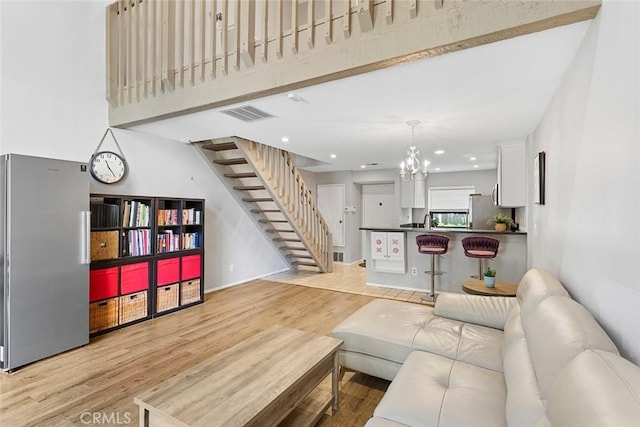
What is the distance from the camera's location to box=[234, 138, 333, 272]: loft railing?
4434 millimetres

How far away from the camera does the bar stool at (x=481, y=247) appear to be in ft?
13.3

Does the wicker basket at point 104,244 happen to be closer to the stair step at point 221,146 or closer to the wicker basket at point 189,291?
the wicker basket at point 189,291

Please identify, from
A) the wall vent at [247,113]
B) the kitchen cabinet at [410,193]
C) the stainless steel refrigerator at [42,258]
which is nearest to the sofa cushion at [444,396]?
the wall vent at [247,113]

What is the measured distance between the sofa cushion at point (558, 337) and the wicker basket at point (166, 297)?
3.86m

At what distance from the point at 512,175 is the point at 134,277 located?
509 cm

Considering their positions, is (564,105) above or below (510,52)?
below

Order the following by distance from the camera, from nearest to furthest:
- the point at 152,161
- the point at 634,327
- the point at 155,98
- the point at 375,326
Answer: the point at 634,327
the point at 375,326
the point at 155,98
the point at 152,161

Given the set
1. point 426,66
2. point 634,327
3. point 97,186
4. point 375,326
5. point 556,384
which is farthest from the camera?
point 97,186

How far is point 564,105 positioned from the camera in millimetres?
2232

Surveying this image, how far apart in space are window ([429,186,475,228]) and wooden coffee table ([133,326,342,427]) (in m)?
6.26

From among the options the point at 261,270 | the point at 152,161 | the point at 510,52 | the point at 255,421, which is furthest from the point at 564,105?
the point at 261,270

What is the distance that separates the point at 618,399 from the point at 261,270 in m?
5.63

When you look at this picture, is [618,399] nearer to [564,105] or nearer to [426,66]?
[426,66]

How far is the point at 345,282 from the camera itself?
5656 millimetres
